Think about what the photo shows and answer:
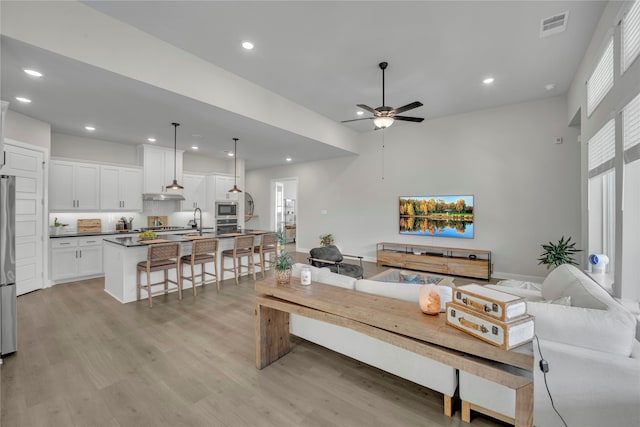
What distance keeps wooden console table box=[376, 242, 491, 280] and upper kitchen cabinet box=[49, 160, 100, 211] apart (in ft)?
21.3

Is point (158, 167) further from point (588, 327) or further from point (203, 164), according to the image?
point (588, 327)

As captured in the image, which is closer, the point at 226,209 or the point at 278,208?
the point at 226,209

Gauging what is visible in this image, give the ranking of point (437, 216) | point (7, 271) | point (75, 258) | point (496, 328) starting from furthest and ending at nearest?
point (437, 216) < point (75, 258) < point (7, 271) < point (496, 328)

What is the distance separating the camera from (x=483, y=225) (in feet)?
18.9

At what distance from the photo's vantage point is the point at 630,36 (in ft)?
7.60

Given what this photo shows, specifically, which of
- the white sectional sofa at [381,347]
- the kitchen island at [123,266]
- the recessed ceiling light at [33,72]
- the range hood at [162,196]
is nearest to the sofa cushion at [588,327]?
the white sectional sofa at [381,347]

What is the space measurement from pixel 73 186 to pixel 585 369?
7.79 metres

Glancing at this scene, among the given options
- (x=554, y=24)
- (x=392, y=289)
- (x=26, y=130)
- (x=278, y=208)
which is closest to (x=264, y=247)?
(x=392, y=289)

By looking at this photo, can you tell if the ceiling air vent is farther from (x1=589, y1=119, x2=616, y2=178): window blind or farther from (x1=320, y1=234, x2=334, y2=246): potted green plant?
(x1=320, y1=234, x2=334, y2=246): potted green plant

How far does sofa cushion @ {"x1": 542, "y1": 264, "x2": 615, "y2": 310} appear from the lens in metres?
1.85

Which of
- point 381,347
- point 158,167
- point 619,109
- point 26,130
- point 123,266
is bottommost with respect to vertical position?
point 381,347

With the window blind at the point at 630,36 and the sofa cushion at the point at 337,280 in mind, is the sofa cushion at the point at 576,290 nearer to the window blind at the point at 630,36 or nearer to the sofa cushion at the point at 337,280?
the sofa cushion at the point at 337,280

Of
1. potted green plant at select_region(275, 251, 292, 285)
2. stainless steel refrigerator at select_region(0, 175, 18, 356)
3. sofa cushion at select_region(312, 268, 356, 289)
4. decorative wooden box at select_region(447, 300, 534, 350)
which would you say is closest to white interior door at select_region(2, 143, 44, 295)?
stainless steel refrigerator at select_region(0, 175, 18, 356)

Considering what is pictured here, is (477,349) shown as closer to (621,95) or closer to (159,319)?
(621,95)
